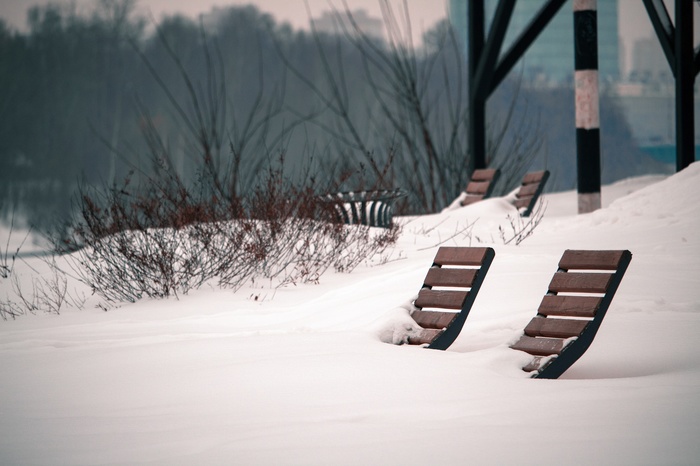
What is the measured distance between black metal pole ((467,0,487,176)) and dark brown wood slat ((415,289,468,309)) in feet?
Result: 27.8

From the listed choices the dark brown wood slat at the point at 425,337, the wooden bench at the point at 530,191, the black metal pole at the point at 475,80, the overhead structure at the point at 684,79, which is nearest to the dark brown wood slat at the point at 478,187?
the wooden bench at the point at 530,191

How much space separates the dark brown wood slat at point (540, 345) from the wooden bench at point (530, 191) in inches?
267

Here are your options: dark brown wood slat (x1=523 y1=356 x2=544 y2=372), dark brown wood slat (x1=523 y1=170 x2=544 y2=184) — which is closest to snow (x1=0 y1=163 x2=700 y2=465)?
dark brown wood slat (x1=523 y1=356 x2=544 y2=372)

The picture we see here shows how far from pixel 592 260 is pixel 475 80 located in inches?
354

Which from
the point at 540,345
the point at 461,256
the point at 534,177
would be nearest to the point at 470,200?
the point at 534,177

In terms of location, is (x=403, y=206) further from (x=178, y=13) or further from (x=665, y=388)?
(x=178, y=13)

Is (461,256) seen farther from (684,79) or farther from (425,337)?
(684,79)

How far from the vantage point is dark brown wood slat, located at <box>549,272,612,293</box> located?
4742 mm

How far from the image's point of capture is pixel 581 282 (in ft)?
15.9

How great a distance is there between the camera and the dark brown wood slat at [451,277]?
17.6 feet

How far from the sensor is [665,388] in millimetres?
3852

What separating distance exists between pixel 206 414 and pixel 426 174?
38.1ft

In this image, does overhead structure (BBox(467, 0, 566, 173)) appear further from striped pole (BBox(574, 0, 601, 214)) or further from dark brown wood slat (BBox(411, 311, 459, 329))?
dark brown wood slat (BBox(411, 311, 459, 329))

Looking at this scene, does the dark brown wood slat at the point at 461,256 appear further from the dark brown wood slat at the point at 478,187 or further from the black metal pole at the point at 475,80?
the black metal pole at the point at 475,80
